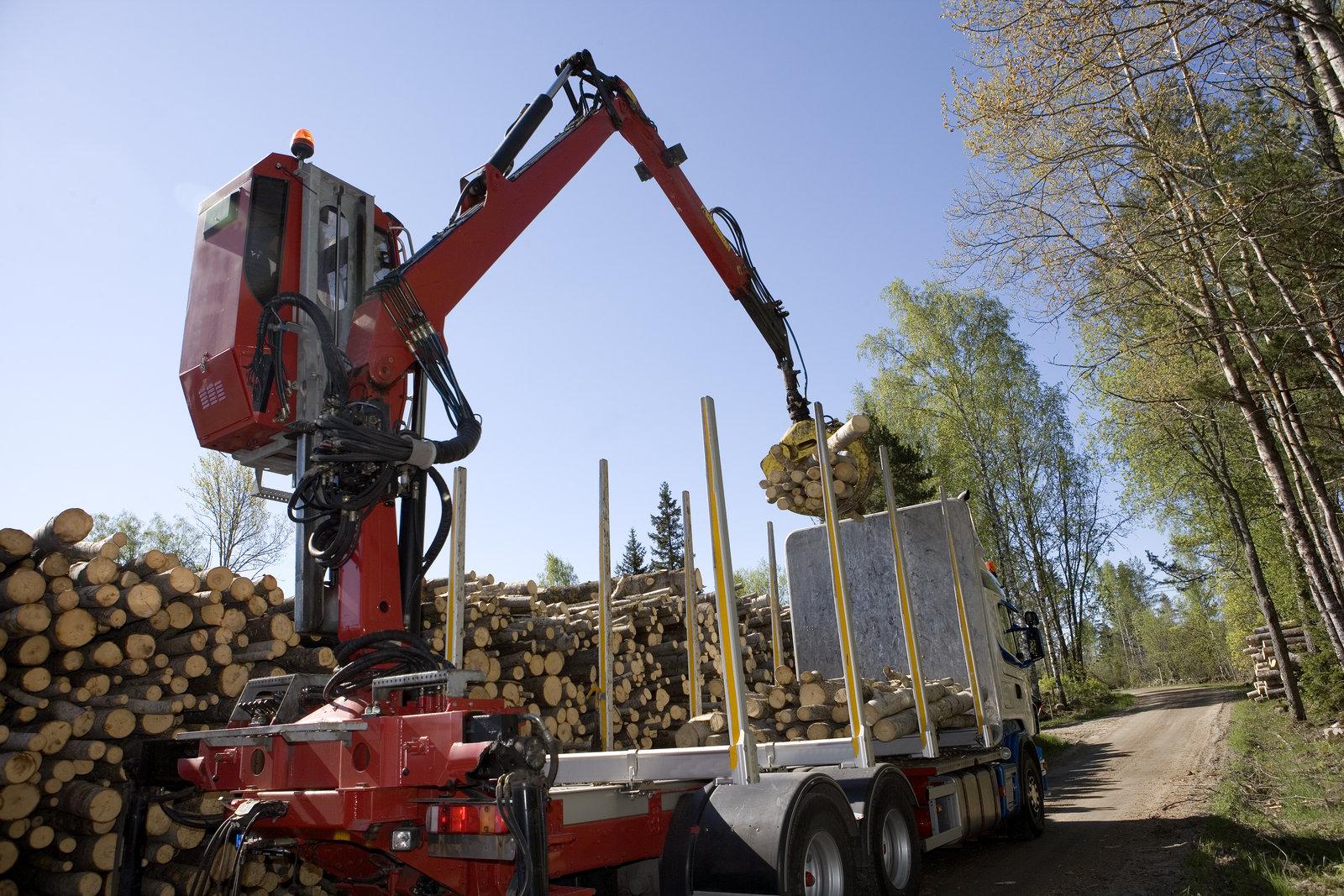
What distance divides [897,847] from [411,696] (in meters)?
3.46

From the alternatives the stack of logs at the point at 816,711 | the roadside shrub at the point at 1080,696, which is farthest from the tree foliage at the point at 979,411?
the stack of logs at the point at 816,711

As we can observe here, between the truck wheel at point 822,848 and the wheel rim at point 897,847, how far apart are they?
855 millimetres

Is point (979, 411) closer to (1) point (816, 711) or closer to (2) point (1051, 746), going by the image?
(2) point (1051, 746)

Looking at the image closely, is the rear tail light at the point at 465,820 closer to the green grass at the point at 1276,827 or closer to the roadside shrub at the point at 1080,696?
the green grass at the point at 1276,827

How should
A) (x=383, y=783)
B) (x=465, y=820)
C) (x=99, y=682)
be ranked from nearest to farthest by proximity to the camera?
(x=465, y=820)
(x=383, y=783)
(x=99, y=682)

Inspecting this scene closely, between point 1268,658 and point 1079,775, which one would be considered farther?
point 1268,658

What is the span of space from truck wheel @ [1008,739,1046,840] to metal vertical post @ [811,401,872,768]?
414 cm

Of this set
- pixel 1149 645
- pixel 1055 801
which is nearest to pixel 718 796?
pixel 1055 801

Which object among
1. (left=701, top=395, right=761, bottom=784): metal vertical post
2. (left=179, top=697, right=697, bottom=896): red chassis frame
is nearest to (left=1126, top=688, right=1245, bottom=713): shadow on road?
(left=701, top=395, right=761, bottom=784): metal vertical post

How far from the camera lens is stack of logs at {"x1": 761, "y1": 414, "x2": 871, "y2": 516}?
755cm

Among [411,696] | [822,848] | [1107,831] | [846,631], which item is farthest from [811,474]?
[1107,831]

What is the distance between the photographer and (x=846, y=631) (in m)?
5.43

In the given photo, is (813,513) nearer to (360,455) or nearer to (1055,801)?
(360,455)

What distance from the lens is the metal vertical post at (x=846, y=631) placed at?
5.27 m
